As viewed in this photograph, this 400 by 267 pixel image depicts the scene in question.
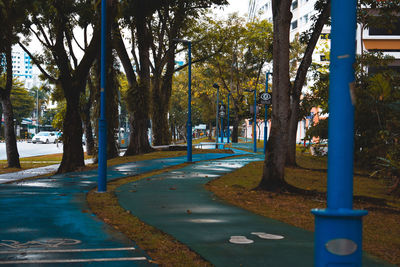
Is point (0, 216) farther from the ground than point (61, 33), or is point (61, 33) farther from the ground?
point (61, 33)

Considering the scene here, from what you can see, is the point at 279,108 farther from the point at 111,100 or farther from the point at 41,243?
the point at 111,100

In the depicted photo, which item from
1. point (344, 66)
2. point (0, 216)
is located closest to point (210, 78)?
point (0, 216)

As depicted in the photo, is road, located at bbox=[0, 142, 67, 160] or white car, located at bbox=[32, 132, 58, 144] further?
white car, located at bbox=[32, 132, 58, 144]

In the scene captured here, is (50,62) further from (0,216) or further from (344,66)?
(344,66)

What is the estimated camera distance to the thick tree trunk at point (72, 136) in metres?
20.2

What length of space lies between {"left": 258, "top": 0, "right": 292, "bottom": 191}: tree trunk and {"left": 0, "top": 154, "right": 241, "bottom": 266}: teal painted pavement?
500cm

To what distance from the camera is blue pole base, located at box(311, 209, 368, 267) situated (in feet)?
8.32

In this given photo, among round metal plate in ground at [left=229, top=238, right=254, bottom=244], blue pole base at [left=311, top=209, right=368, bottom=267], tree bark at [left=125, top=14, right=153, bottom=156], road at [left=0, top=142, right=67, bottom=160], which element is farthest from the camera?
road at [left=0, top=142, right=67, bottom=160]

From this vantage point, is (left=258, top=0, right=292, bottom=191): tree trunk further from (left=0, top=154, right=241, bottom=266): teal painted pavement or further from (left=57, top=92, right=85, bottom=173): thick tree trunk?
(left=57, top=92, right=85, bottom=173): thick tree trunk

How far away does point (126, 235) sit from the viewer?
22.2ft

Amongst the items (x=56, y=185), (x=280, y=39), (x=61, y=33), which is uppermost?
(x=61, y=33)

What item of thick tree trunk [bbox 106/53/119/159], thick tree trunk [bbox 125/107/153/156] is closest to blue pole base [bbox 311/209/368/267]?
thick tree trunk [bbox 106/53/119/159]

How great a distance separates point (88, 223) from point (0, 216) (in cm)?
181

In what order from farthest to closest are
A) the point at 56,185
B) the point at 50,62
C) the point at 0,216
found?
the point at 50,62, the point at 56,185, the point at 0,216
